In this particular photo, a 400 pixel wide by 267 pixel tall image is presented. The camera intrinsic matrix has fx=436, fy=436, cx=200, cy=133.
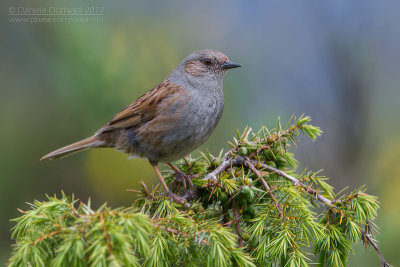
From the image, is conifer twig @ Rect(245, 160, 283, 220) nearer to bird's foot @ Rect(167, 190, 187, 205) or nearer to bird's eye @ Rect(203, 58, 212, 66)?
bird's foot @ Rect(167, 190, 187, 205)

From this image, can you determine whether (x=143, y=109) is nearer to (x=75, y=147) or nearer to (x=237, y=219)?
(x=75, y=147)

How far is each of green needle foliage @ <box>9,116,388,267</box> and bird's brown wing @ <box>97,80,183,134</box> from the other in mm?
1106

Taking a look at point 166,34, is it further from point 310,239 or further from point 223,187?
point 310,239

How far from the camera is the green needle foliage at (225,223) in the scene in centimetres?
140

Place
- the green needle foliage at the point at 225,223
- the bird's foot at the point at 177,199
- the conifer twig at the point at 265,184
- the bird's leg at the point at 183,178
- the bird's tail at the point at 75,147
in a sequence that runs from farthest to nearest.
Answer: the bird's tail at the point at 75,147 < the bird's leg at the point at 183,178 < the bird's foot at the point at 177,199 < the conifer twig at the point at 265,184 < the green needle foliage at the point at 225,223

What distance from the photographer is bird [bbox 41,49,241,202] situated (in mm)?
3312

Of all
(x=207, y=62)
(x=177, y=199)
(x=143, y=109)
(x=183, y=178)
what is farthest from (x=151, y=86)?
(x=177, y=199)

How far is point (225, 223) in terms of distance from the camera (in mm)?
1846

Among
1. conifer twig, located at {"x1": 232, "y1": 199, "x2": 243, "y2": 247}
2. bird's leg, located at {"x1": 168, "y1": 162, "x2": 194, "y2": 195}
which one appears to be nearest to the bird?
bird's leg, located at {"x1": 168, "y1": 162, "x2": 194, "y2": 195}

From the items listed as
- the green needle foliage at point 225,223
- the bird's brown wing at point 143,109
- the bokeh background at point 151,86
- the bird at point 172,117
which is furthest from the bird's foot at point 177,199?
the bokeh background at point 151,86

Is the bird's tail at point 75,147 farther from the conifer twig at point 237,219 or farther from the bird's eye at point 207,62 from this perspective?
the conifer twig at point 237,219

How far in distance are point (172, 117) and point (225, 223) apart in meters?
1.62

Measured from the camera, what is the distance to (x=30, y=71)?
3625 mm

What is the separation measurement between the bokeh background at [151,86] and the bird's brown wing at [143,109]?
93mm
